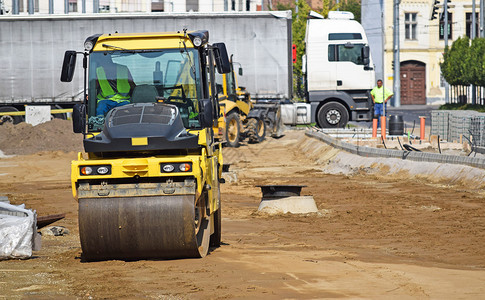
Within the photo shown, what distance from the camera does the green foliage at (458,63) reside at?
185 ft

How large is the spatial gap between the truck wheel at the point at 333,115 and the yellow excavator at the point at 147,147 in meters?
23.8

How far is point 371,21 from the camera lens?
77500 millimetres

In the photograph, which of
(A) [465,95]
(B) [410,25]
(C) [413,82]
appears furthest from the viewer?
(C) [413,82]

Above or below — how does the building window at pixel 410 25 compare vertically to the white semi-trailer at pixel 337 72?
above

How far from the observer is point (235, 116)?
29938 millimetres

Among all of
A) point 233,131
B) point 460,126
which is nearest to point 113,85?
point 460,126

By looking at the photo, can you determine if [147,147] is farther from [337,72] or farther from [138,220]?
[337,72]

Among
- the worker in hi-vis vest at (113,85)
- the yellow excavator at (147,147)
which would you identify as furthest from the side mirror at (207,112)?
the worker in hi-vis vest at (113,85)

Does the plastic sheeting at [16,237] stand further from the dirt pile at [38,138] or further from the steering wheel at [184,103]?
the dirt pile at [38,138]

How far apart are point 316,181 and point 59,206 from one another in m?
6.57

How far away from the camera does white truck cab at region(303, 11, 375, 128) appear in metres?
34.1

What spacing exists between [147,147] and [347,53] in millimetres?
25372

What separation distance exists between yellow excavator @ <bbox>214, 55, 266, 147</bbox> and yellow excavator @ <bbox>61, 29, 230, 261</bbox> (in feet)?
53.7

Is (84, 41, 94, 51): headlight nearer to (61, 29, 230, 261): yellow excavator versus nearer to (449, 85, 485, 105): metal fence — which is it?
(61, 29, 230, 261): yellow excavator
